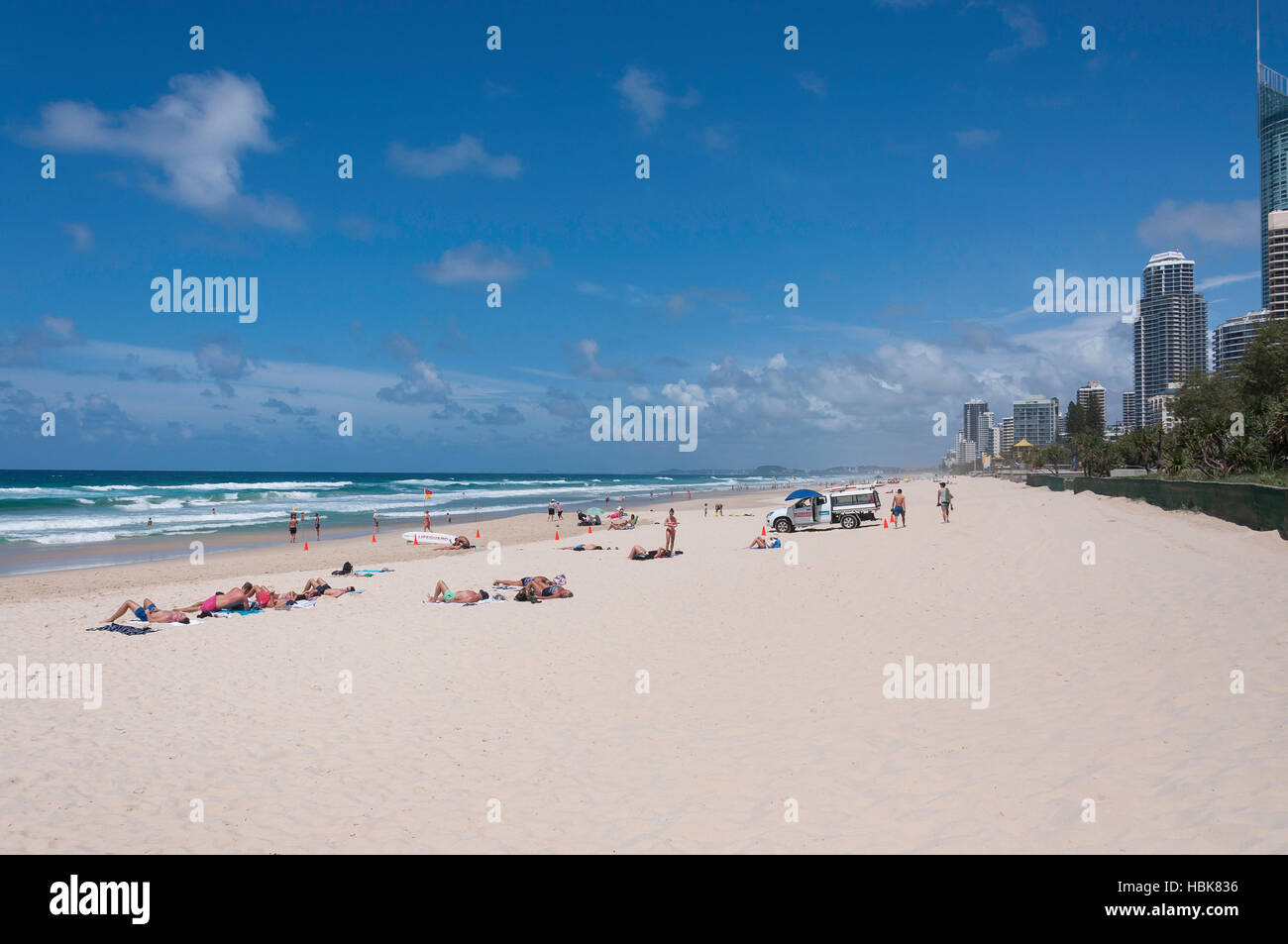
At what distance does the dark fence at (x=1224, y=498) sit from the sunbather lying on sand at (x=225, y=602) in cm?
2435

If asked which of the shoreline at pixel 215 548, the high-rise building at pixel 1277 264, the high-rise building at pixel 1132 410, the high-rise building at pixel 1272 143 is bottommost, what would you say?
the shoreline at pixel 215 548

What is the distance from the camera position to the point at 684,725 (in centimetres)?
716

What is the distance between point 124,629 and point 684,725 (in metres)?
10.6

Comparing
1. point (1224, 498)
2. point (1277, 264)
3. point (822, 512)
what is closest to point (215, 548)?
point (822, 512)

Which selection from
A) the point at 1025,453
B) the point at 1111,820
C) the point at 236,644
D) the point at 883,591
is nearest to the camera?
the point at 1111,820

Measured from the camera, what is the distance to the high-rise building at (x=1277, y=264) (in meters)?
109

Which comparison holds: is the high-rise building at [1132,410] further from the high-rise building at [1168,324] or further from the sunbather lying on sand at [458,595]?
the sunbather lying on sand at [458,595]

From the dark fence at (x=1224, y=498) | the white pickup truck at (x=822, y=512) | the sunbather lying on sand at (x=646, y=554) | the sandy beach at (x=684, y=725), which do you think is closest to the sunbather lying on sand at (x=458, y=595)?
the sandy beach at (x=684, y=725)

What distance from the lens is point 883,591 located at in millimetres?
13969

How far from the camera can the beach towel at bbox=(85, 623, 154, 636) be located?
12117 millimetres

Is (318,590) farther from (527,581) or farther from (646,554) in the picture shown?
(646,554)
